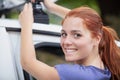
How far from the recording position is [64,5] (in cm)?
532

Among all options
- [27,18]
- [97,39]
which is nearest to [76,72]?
[97,39]

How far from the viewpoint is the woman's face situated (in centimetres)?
235

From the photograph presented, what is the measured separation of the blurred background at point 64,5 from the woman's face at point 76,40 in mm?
398

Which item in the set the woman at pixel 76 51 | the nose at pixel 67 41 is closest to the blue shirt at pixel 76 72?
the woman at pixel 76 51

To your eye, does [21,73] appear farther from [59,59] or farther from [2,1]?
[2,1]

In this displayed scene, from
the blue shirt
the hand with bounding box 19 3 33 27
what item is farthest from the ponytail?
the hand with bounding box 19 3 33 27

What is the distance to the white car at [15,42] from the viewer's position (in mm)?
2594

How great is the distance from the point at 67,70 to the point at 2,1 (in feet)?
5.74

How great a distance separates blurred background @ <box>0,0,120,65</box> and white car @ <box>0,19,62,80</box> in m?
0.06

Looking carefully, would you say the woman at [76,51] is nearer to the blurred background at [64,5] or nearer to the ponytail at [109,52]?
the ponytail at [109,52]

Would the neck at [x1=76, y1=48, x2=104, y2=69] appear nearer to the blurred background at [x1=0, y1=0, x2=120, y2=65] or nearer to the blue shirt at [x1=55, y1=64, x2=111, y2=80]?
the blue shirt at [x1=55, y1=64, x2=111, y2=80]

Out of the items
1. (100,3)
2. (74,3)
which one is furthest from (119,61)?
(100,3)

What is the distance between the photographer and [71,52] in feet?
7.77

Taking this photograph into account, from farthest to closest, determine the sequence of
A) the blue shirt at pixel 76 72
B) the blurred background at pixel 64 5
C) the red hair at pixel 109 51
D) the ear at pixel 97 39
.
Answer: the blurred background at pixel 64 5, the red hair at pixel 109 51, the ear at pixel 97 39, the blue shirt at pixel 76 72
